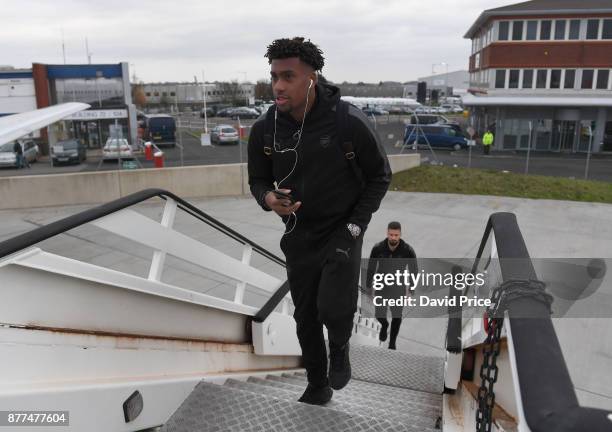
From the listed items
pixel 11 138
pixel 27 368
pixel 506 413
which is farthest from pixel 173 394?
pixel 11 138

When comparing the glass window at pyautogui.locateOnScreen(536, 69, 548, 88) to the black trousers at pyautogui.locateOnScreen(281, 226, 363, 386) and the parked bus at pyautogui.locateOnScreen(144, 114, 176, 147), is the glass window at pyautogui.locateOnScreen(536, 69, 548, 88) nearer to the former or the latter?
the parked bus at pyautogui.locateOnScreen(144, 114, 176, 147)

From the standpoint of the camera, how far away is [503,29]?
32.4 m

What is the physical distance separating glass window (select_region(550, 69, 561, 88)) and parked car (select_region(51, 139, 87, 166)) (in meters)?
27.5

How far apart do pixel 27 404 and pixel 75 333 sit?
38cm

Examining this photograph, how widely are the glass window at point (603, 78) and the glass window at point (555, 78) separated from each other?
7.11 feet

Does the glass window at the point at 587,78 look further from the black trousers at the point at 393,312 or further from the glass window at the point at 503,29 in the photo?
the black trousers at the point at 393,312

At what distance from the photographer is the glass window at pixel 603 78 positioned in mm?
30984

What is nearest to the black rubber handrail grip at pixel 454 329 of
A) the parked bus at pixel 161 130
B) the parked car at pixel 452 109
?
the parked bus at pixel 161 130

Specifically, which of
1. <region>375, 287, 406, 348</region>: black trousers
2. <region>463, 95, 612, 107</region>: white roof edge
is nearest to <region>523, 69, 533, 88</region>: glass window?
<region>463, 95, 612, 107</region>: white roof edge

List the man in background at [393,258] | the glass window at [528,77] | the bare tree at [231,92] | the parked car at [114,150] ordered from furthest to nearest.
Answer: the bare tree at [231,92], the glass window at [528,77], the parked car at [114,150], the man in background at [393,258]

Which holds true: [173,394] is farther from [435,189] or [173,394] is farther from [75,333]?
[435,189]

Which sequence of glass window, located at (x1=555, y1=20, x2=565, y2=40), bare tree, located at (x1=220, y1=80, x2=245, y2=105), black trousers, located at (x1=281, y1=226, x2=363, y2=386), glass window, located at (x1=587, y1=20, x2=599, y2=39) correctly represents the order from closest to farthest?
black trousers, located at (x1=281, y1=226, x2=363, y2=386), glass window, located at (x1=587, y1=20, x2=599, y2=39), glass window, located at (x1=555, y1=20, x2=565, y2=40), bare tree, located at (x1=220, y1=80, x2=245, y2=105)

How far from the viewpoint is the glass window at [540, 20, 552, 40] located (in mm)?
31266

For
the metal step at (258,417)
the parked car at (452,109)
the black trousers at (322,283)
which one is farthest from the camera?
the parked car at (452,109)
